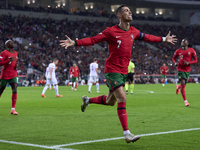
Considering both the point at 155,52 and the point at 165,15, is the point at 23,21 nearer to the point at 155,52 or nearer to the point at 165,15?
the point at 155,52

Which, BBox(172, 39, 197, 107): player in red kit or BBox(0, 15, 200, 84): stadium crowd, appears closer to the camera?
BBox(172, 39, 197, 107): player in red kit

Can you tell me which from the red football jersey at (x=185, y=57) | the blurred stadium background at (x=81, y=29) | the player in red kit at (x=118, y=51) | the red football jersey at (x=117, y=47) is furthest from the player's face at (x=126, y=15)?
the blurred stadium background at (x=81, y=29)

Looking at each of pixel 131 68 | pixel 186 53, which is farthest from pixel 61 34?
pixel 186 53

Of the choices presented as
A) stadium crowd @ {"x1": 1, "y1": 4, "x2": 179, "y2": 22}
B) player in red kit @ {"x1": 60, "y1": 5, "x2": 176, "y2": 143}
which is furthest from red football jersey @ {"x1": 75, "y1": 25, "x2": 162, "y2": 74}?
stadium crowd @ {"x1": 1, "y1": 4, "x2": 179, "y2": 22}

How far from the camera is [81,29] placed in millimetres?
57844

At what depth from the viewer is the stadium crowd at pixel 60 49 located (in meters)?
44.5

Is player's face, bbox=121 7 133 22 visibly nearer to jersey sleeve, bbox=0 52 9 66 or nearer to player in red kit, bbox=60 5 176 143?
player in red kit, bbox=60 5 176 143

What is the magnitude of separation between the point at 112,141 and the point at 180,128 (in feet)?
7.33

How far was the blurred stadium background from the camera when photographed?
45.7m

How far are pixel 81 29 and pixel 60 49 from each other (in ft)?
31.3

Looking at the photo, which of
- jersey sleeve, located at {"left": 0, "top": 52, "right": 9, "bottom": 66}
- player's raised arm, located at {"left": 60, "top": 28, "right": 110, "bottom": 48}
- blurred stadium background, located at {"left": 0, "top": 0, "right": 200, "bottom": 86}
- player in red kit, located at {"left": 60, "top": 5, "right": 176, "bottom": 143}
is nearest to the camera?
player's raised arm, located at {"left": 60, "top": 28, "right": 110, "bottom": 48}

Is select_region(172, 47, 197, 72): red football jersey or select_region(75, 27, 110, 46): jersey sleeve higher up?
select_region(75, 27, 110, 46): jersey sleeve

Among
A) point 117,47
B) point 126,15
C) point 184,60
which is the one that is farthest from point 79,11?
point 117,47

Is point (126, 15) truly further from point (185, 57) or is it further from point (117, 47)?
point (185, 57)
